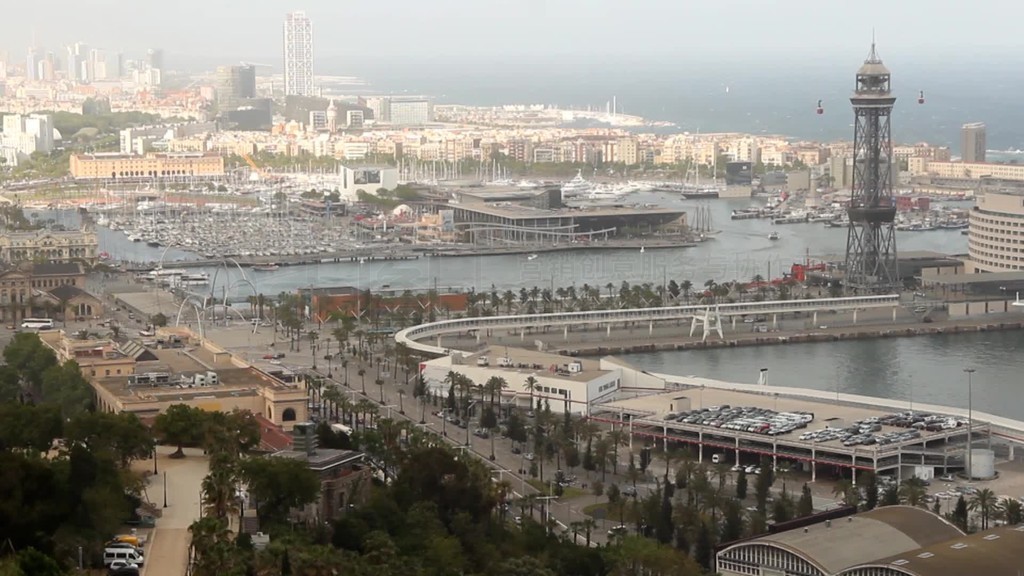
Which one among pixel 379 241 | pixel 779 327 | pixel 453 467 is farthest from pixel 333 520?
pixel 379 241

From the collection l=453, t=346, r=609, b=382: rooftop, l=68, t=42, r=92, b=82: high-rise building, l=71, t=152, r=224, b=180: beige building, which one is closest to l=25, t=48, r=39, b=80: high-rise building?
l=68, t=42, r=92, b=82: high-rise building

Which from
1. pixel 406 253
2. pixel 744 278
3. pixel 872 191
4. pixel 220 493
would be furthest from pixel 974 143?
pixel 220 493

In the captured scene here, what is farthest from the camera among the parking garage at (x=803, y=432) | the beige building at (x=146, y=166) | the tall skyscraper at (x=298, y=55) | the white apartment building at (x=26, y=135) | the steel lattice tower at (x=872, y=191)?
the tall skyscraper at (x=298, y=55)

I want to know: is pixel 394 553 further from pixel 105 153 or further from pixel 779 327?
pixel 105 153

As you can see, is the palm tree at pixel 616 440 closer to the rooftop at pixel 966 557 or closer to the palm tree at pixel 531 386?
the palm tree at pixel 531 386

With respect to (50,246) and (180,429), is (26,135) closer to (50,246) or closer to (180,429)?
(50,246)

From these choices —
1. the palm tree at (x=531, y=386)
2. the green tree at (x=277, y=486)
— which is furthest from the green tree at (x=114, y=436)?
the palm tree at (x=531, y=386)

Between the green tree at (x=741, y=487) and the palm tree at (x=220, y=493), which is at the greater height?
the palm tree at (x=220, y=493)
